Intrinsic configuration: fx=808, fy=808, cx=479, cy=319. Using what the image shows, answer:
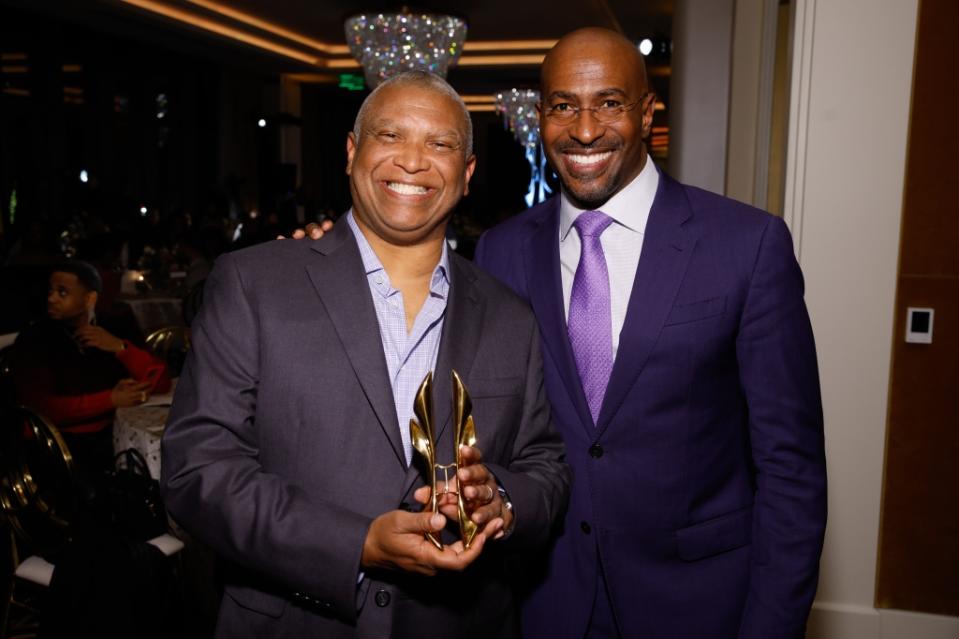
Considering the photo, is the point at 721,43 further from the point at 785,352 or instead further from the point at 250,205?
the point at 250,205

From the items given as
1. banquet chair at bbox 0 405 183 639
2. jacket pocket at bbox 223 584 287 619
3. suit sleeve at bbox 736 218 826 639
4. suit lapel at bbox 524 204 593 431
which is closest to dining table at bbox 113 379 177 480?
banquet chair at bbox 0 405 183 639

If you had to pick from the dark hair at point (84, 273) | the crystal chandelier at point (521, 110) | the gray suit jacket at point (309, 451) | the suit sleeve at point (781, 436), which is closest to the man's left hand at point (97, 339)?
the dark hair at point (84, 273)

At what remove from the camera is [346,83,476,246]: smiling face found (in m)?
1.37

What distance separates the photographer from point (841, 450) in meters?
2.62

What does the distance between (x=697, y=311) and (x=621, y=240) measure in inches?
8.2

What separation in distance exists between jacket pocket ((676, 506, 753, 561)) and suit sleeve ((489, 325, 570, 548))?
24cm

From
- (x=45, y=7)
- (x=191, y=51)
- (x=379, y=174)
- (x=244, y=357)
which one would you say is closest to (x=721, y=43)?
(x=379, y=174)

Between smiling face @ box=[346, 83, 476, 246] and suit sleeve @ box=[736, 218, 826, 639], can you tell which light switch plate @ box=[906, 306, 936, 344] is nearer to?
suit sleeve @ box=[736, 218, 826, 639]

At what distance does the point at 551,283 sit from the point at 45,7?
8.67m

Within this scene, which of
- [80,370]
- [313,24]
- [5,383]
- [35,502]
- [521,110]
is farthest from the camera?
[521,110]

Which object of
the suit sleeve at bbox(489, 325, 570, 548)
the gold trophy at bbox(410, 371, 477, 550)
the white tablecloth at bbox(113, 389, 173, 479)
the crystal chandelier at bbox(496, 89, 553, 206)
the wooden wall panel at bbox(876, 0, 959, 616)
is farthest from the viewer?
the crystal chandelier at bbox(496, 89, 553, 206)

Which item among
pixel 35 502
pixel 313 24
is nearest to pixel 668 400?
pixel 35 502

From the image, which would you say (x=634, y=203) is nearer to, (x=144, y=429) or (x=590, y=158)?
(x=590, y=158)

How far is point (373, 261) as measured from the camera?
1420 millimetres
